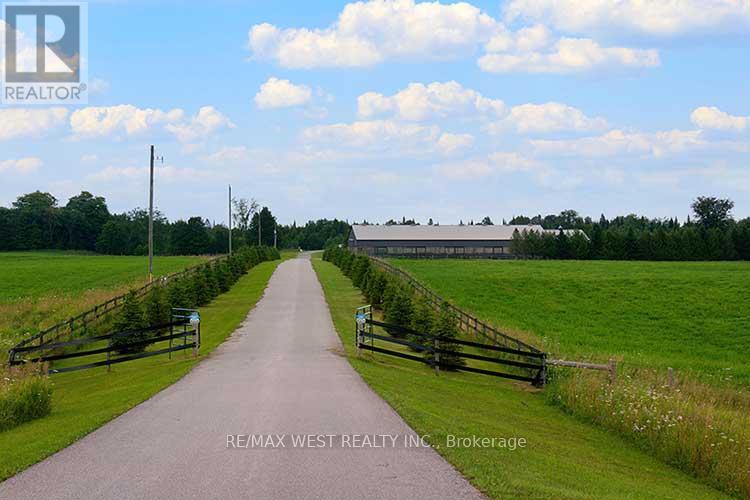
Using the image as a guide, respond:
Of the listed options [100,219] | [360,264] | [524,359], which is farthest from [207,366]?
[100,219]

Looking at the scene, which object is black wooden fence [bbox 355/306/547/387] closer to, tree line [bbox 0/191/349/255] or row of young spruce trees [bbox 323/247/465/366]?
row of young spruce trees [bbox 323/247/465/366]

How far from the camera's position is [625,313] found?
4112 cm

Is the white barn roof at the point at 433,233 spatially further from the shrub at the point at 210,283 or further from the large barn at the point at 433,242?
the shrub at the point at 210,283

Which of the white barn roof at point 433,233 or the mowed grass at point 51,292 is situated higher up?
the white barn roof at point 433,233

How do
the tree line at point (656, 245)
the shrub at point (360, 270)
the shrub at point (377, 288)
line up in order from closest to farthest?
the shrub at point (377, 288) → the shrub at point (360, 270) → the tree line at point (656, 245)

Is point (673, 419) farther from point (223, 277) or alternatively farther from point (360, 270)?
point (223, 277)

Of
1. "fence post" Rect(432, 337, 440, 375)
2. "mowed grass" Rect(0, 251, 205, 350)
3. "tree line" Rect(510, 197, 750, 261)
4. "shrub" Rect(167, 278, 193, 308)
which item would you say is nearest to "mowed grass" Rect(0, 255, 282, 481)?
"shrub" Rect(167, 278, 193, 308)

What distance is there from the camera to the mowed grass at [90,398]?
1065cm

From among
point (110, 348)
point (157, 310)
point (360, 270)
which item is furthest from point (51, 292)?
point (110, 348)

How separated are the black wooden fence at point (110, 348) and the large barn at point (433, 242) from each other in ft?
329

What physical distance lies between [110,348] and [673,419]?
14807 mm

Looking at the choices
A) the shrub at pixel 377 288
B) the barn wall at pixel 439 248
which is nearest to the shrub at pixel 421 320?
the shrub at pixel 377 288

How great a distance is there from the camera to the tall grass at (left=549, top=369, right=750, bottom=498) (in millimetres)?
11680

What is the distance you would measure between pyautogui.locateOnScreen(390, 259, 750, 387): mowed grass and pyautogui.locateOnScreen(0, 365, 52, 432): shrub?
14947 mm
